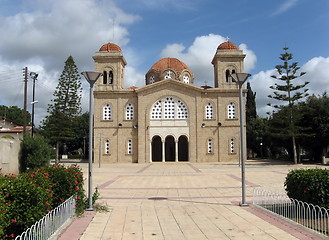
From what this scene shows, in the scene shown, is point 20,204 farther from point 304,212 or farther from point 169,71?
point 169,71

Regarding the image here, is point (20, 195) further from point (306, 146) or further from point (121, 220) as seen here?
point (306, 146)

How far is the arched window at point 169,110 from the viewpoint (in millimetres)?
36000

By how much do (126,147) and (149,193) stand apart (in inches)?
950

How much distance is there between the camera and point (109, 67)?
123ft

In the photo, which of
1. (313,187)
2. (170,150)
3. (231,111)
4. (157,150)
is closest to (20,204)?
(313,187)

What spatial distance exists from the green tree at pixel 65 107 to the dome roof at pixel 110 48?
4.31 metres

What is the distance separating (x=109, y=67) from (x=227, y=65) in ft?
47.7

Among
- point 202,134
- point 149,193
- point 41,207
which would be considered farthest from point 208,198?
point 202,134

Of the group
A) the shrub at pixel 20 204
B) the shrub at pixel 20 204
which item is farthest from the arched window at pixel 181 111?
the shrub at pixel 20 204

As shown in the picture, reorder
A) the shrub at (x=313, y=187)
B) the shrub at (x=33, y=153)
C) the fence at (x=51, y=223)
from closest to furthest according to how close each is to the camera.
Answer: the fence at (x=51, y=223)
the shrub at (x=313, y=187)
the shrub at (x=33, y=153)

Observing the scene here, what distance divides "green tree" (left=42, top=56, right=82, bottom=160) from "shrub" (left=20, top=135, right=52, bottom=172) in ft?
56.9

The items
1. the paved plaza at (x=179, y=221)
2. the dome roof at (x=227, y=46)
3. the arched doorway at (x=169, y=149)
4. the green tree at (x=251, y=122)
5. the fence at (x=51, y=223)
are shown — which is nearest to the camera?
the fence at (x=51, y=223)

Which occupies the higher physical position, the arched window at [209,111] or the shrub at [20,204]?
the arched window at [209,111]

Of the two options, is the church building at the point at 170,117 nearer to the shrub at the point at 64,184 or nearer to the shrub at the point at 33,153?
the shrub at the point at 33,153
